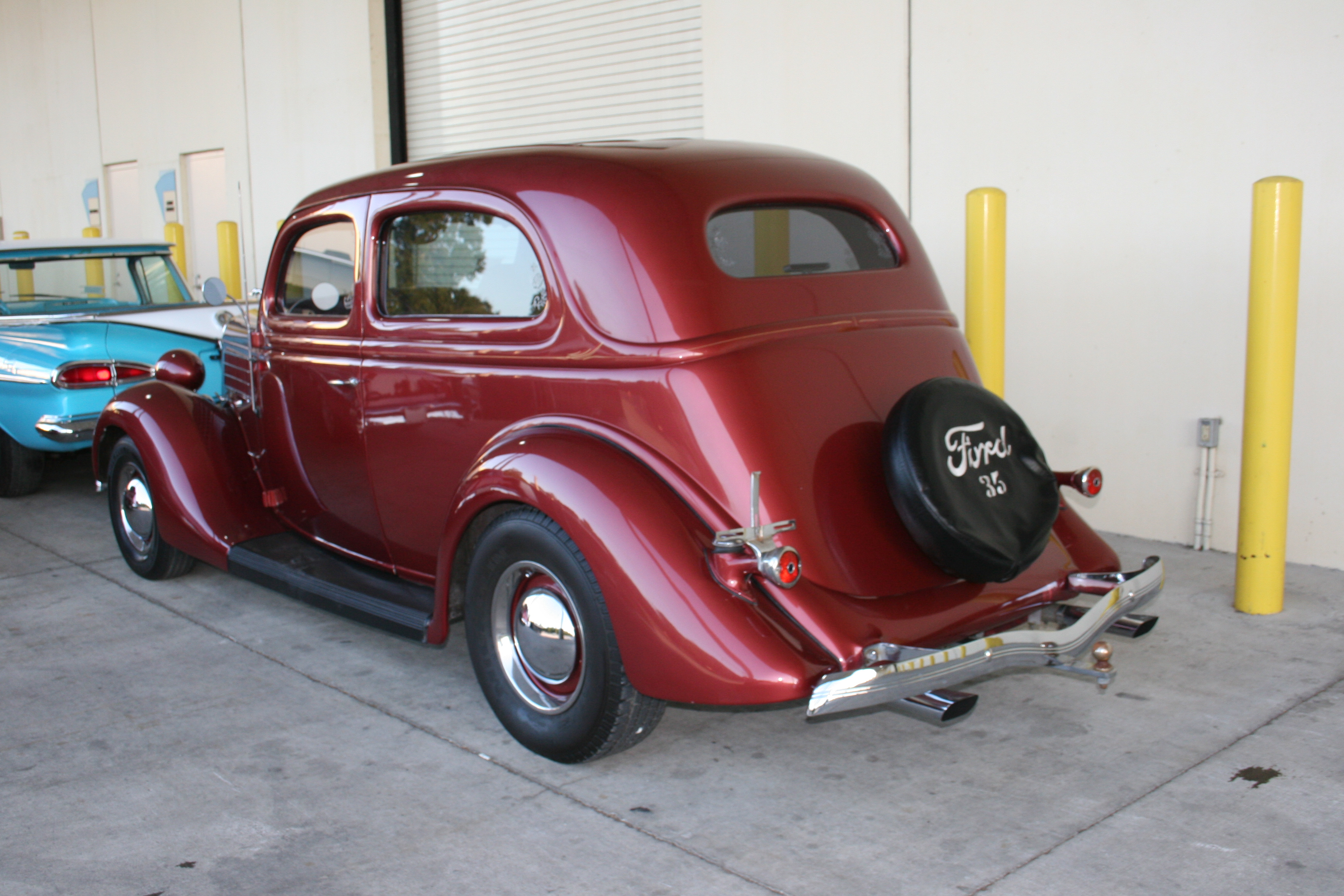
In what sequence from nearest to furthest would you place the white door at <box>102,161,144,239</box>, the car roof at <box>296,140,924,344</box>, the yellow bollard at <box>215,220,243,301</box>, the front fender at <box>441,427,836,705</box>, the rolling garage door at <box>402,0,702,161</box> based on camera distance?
the front fender at <box>441,427,836,705</box> → the car roof at <box>296,140,924,344</box> → the rolling garage door at <box>402,0,702,161</box> → the yellow bollard at <box>215,220,243,301</box> → the white door at <box>102,161,144,239</box>

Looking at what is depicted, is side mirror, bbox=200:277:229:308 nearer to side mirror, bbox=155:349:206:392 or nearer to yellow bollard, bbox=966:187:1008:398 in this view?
side mirror, bbox=155:349:206:392

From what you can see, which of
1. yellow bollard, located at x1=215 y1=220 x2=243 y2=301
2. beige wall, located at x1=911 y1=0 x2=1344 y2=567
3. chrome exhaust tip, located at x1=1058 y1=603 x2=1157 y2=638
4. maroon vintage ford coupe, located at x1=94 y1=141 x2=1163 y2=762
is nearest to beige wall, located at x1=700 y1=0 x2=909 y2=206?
beige wall, located at x1=911 y1=0 x2=1344 y2=567

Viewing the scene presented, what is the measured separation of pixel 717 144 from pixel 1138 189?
2635 millimetres

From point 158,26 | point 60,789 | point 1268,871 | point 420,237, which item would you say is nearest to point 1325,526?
point 1268,871

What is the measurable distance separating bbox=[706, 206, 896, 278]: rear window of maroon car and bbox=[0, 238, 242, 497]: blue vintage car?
326 cm

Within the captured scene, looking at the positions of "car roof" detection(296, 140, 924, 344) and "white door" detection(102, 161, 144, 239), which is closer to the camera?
"car roof" detection(296, 140, 924, 344)

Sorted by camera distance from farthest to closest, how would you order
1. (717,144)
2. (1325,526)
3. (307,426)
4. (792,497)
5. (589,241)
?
1. (1325,526)
2. (307,426)
3. (717,144)
4. (589,241)
5. (792,497)

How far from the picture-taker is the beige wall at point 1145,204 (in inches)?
183

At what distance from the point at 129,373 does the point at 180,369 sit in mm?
1475

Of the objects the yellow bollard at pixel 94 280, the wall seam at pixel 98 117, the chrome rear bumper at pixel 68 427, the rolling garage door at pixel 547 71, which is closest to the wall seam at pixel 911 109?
the rolling garage door at pixel 547 71

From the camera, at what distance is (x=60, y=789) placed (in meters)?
2.97

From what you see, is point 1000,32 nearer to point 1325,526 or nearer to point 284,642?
point 1325,526

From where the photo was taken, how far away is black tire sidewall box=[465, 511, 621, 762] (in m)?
2.82

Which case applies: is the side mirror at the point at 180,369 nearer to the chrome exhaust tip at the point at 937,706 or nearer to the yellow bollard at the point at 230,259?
the chrome exhaust tip at the point at 937,706
